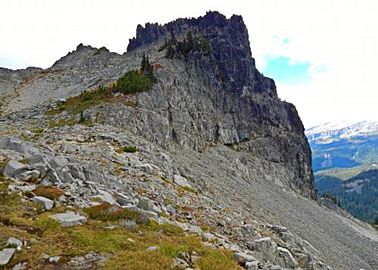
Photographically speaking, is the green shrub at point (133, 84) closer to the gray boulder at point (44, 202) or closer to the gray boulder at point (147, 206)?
the gray boulder at point (147, 206)

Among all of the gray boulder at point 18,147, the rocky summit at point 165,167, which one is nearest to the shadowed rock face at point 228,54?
the rocky summit at point 165,167

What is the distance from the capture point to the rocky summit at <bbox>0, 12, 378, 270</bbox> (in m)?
17.6

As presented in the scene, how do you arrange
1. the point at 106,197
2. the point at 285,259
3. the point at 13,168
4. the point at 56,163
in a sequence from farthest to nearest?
the point at 285,259 < the point at 56,163 < the point at 13,168 < the point at 106,197

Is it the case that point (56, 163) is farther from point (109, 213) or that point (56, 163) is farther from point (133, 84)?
point (133, 84)

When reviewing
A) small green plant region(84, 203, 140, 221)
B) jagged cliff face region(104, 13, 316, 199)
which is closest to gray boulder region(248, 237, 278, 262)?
small green plant region(84, 203, 140, 221)

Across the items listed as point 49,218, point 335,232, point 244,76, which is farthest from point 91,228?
point 244,76

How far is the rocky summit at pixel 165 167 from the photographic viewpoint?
1762 centimetres

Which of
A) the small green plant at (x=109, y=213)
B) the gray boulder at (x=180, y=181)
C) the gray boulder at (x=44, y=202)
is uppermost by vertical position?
the gray boulder at (x=44, y=202)

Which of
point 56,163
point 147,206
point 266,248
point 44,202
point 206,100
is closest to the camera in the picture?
point 44,202

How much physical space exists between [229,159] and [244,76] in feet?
149

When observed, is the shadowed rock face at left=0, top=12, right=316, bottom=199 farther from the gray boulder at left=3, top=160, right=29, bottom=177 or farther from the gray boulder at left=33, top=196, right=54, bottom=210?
the gray boulder at left=33, top=196, right=54, bottom=210

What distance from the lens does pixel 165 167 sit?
48.2m

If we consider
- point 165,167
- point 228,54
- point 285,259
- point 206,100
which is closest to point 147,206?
point 285,259

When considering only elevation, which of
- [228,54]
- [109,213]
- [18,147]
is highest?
[228,54]
